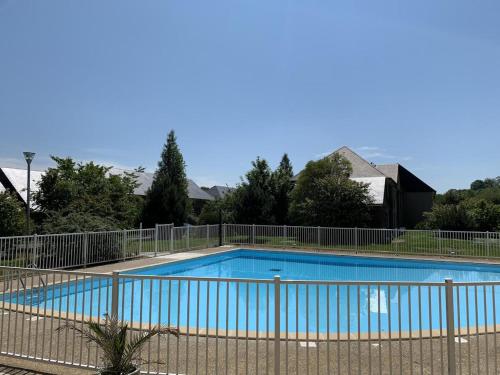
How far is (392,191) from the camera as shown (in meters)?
27.2

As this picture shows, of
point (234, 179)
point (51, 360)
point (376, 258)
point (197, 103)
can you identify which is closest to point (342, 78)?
point (197, 103)

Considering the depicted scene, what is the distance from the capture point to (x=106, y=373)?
3367 mm

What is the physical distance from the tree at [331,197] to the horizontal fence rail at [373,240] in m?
2.24

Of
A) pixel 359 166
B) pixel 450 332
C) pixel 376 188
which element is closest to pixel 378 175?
pixel 359 166

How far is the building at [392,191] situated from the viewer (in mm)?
23203

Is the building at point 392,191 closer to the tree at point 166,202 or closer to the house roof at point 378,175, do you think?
the house roof at point 378,175

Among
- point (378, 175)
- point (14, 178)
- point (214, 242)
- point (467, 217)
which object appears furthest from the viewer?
point (14, 178)

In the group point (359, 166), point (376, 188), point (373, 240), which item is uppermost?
point (359, 166)

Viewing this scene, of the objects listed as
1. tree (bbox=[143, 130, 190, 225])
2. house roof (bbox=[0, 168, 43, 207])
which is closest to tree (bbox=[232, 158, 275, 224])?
tree (bbox=[143, 130, 190, 225])

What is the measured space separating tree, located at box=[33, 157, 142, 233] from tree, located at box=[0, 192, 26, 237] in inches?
43.6

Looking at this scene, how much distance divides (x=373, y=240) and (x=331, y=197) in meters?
4.03

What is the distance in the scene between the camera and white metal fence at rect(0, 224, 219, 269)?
32.4 ft

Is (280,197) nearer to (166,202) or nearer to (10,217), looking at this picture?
(166,202)

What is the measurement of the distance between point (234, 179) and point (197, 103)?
31.8ft
